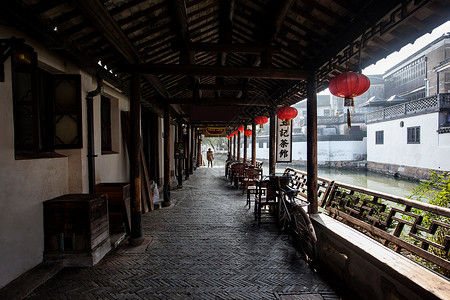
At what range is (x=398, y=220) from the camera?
3832 mm

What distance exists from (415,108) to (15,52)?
73.5 ft

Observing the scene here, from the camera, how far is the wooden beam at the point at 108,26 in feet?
9.93

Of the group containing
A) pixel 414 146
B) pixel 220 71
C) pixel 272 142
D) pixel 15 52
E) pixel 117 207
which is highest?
pixel 220 71

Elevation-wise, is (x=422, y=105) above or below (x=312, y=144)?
above

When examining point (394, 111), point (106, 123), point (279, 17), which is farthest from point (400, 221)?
point (394, 111)

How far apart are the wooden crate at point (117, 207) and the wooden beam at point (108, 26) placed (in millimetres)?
2838

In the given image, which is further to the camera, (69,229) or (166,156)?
(166,156)

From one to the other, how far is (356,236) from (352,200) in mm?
1965

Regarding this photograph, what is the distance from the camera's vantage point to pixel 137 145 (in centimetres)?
480

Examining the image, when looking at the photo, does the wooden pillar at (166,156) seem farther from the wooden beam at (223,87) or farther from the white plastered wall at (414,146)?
the white plastered wall at (414,146)

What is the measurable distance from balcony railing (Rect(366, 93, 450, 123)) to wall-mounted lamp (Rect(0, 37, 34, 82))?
67.1 feet

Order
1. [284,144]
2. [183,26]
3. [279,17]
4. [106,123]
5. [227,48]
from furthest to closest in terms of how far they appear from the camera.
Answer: [284,144], [106,123], [227,48], [183,26], [279,17]

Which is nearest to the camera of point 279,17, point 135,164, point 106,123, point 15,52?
point 15,52

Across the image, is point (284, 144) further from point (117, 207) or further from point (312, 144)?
point (117, 207)
